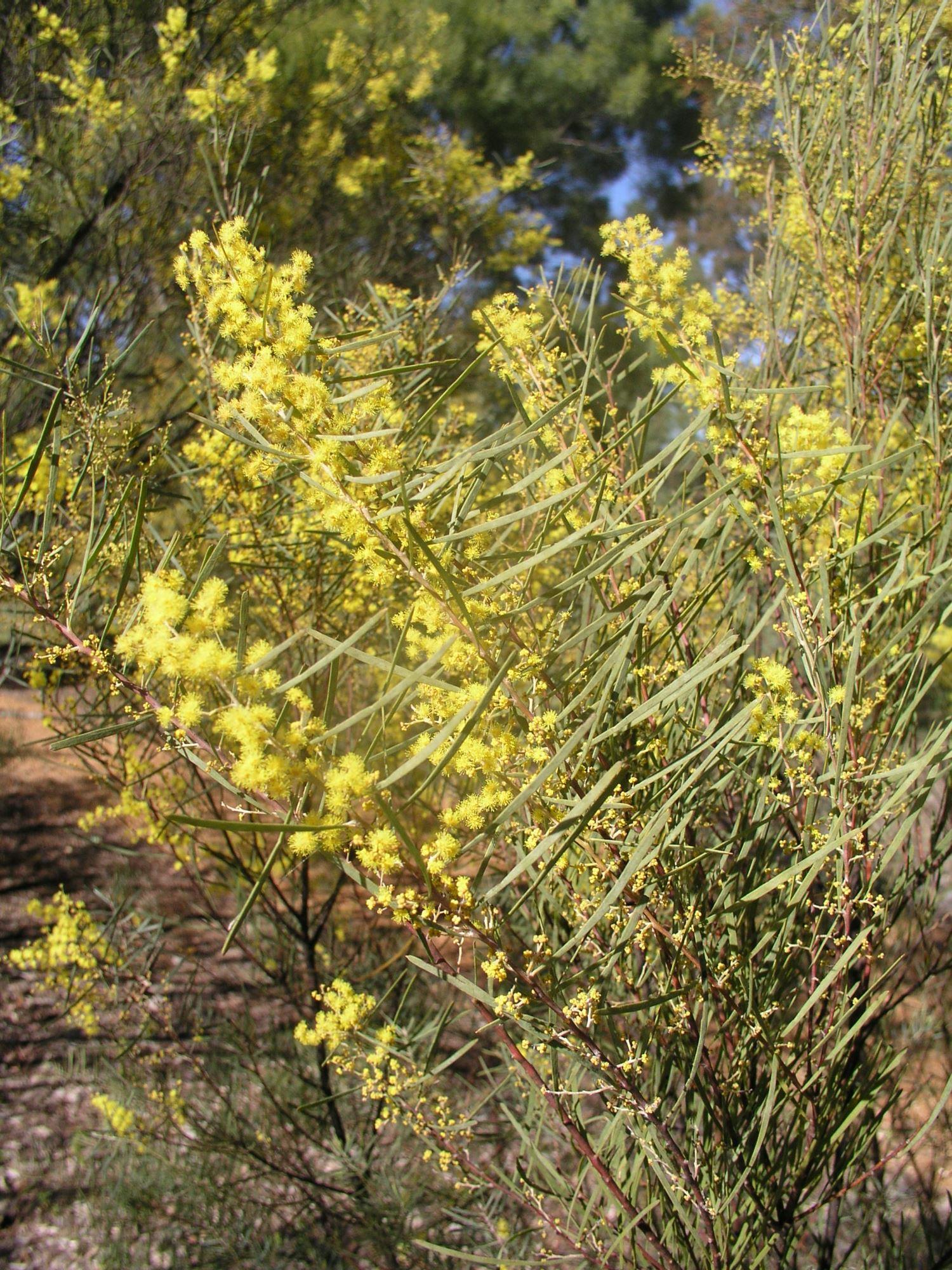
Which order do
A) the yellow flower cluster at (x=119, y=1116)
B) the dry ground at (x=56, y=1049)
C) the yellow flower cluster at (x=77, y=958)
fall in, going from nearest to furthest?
the yellow flower cluster at (x=77, y=958), the yellow flower cluster at (x=119, y=1116), the dry ground at (x=56, y=1049)

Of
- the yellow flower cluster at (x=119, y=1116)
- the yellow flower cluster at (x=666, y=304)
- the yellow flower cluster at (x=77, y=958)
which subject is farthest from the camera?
the yellow flower cluster at (x=119, y=1116)

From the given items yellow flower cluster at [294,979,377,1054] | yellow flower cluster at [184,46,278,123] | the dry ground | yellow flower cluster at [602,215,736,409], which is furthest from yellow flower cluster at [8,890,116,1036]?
yellow flower cluster at [184,46,278,123]

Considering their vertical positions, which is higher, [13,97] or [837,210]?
[13,97]

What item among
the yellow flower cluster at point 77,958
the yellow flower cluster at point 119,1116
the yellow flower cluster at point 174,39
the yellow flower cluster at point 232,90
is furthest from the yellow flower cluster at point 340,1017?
the yellow flower cluster at point 174,39

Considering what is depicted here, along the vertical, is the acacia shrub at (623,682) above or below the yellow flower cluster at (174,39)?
below

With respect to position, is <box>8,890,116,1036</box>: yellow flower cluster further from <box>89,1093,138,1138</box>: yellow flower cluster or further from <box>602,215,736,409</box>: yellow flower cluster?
<box>602,215,736,409</box>: yellow flower cluster

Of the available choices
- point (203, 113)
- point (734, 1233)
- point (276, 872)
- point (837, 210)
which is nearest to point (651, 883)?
point (734, 1233)

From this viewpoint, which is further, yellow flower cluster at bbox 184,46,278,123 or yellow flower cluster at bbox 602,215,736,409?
yellow flower cluster at bbox 184,46,278,123

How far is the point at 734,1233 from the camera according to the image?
2.64ft

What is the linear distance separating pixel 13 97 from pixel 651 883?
3.76m

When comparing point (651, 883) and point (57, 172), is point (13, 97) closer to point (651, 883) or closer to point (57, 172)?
point (57, 172)

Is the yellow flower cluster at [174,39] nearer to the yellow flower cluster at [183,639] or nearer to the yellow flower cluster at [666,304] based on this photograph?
the yellow flower cluster at [666,304]

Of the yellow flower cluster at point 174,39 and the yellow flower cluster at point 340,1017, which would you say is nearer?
the yellow flower cluster at point 340,1017

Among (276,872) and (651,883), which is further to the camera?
(276,872)
